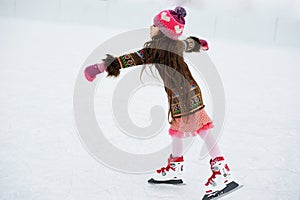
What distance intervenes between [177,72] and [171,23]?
0.22 m

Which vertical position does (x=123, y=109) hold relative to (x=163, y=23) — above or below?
below

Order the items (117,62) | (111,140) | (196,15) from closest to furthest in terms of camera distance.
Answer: (117,62)
(111,140)
(196,15)

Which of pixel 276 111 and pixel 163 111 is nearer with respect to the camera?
pixel 163 111

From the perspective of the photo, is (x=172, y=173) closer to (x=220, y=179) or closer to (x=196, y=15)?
(x=220, y=179)

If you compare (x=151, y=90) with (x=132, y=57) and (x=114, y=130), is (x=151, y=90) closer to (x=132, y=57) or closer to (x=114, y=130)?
(x=114, y=130)

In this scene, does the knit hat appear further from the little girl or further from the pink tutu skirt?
the pink tutu skirt

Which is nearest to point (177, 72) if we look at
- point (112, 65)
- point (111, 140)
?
point (112, 65)

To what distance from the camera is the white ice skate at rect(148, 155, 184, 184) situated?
6.01 ft

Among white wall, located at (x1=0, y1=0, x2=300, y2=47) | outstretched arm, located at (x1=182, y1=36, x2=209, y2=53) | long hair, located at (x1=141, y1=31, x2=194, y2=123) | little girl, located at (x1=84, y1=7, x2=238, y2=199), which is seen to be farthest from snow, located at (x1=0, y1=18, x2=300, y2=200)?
white wall, located at (x1=0, y1=0, x2=300, y2=47)

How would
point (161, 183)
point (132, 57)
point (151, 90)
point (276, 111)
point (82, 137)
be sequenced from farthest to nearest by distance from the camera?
point (151, 90)
point (276, 111)
point (82, 137)
point (161, 183)
point (132, 57)

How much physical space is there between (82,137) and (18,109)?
79cm

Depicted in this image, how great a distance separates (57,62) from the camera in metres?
5.77

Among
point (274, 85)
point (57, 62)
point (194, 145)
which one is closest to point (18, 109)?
point (194, 145)

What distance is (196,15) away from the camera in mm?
15648
